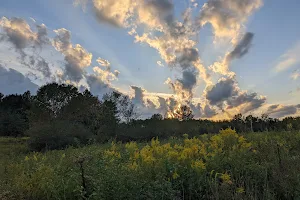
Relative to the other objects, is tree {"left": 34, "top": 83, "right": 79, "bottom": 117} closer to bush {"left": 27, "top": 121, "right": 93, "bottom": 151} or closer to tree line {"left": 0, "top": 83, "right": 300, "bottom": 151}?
tree line {"left": 0, "top": 83, "right": 300, "bottom": 151}

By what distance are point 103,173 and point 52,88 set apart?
4310cm

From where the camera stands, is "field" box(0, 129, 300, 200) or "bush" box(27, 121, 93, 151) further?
"bush" box(27, 121, 93, 151)

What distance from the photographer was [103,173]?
4.13 meters

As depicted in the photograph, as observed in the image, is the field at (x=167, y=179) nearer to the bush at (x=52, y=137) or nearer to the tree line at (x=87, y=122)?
the tree line at (x=87, y=122)

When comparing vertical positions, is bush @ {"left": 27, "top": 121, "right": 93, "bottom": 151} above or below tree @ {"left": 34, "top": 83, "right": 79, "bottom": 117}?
below

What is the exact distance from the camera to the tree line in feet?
66.7

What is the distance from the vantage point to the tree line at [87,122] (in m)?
20.3

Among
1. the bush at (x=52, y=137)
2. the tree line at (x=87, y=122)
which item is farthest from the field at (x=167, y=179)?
the bush at (x=52, y=137)

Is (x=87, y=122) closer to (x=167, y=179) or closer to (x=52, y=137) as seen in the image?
(x=52, y=137)

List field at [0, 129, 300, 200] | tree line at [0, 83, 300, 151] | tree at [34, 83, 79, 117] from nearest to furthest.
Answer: field at [0, 129, 300, 200] → tree line at [0, 83, 300, 151] → tree at [34, 83, 79, 117]

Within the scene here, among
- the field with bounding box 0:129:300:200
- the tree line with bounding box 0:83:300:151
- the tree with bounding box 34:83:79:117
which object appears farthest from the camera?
the tree with bounding box 34:83:79:117

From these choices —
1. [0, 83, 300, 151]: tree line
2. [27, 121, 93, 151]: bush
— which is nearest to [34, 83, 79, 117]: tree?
[0, 83, 300, 151]: tree line

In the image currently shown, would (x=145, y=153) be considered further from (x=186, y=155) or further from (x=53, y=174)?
(x=53, y=174)

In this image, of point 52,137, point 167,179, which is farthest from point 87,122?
point 167,179
